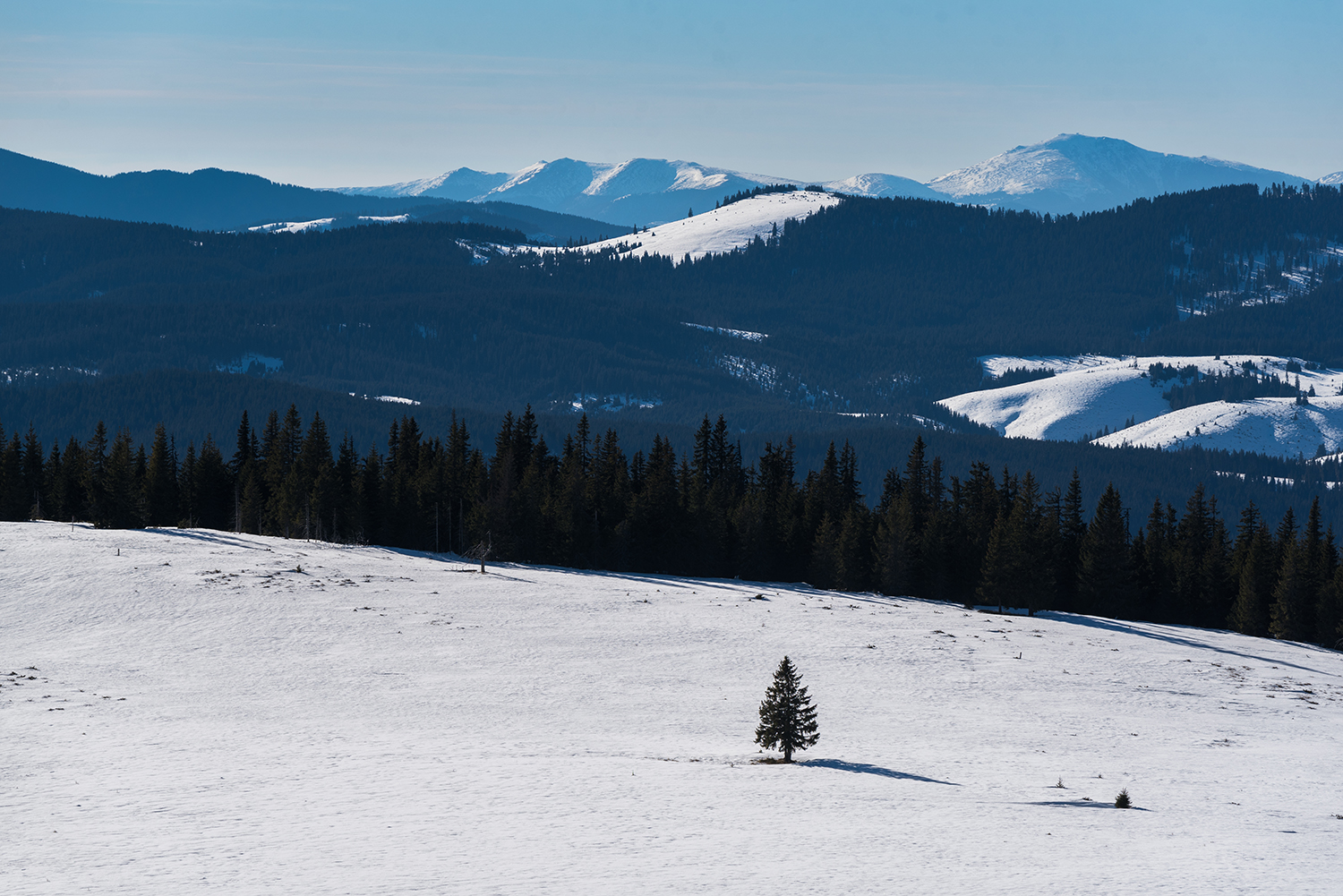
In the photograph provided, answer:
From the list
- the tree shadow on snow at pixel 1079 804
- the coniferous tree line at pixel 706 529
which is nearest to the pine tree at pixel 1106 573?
the coniferous tree line at pixel 706 529

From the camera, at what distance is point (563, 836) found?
23.0 metres

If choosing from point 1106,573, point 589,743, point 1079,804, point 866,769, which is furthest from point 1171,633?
point 589,743

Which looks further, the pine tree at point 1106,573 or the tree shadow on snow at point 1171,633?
the pine tree at point 1106,573

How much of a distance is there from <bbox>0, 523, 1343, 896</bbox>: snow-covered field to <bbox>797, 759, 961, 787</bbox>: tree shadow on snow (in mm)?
242

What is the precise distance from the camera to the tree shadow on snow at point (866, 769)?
97.8 ft

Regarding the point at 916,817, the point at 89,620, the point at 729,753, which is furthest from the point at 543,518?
the point at 916,817

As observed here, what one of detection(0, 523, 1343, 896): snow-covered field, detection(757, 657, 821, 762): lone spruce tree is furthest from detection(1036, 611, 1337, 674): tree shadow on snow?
detection(757, 657, 821, 762): lone spruce tree

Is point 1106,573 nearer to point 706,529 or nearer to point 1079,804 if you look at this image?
point 706,529

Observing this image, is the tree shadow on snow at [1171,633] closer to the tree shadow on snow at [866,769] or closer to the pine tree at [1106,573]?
the pine tree at [1106,573]

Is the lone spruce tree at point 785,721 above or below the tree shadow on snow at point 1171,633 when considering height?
above

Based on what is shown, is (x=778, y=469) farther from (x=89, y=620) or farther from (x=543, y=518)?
(x=89, y=620)

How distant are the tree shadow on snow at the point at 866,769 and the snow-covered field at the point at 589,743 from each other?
0.24 m

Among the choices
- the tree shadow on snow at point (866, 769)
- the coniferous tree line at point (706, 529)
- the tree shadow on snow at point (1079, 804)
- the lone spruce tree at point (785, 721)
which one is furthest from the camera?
the coniferous tree line at point (706, 529)

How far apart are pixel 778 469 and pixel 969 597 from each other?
2427 centimetres
